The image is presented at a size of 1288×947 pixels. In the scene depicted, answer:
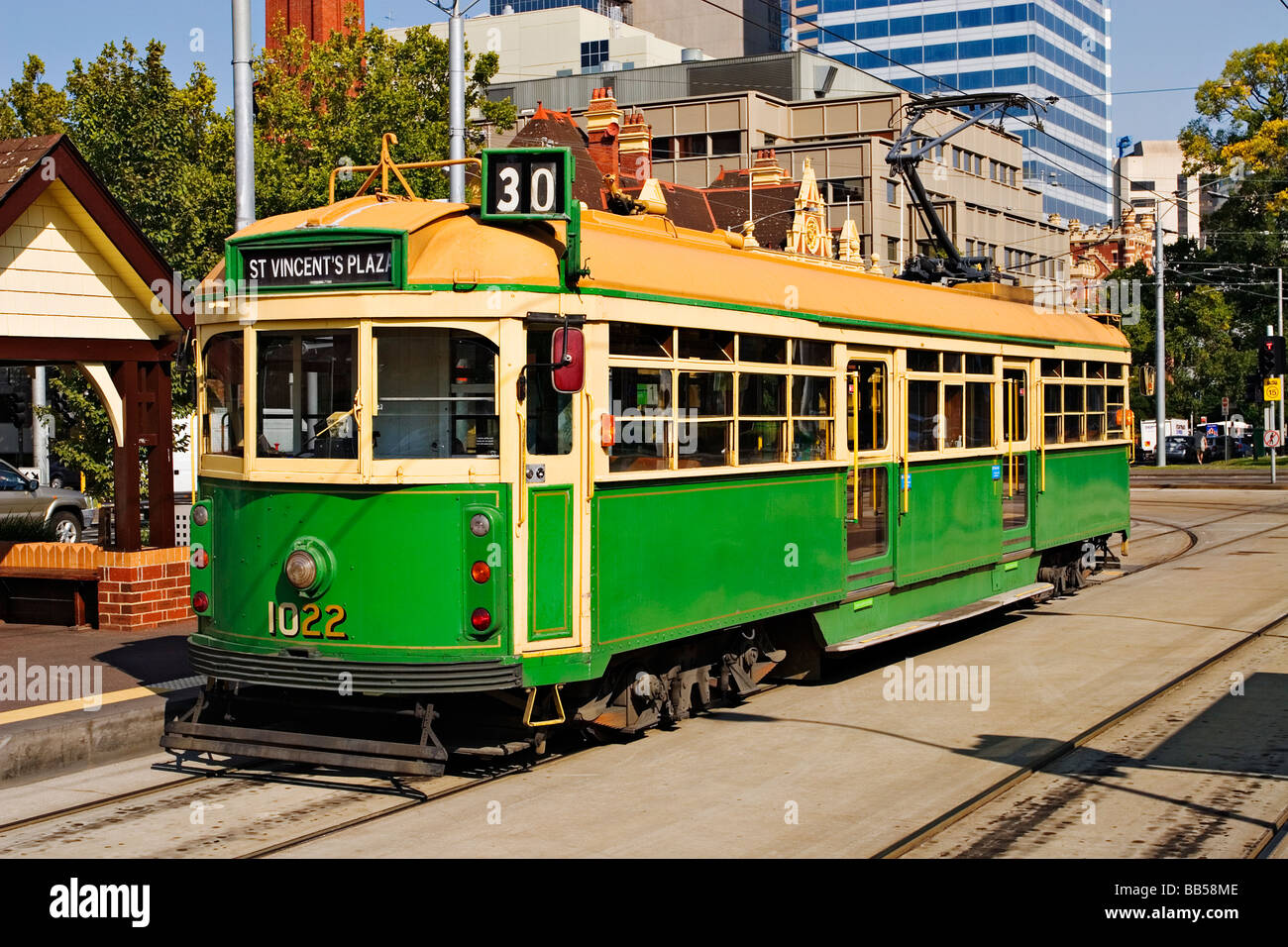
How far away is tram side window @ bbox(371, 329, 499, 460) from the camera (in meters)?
8.57

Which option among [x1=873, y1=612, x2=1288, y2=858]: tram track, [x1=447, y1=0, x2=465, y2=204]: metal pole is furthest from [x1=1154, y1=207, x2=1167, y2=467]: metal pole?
[x1=873, y1=612, x2=1288, y2=858]: tram track

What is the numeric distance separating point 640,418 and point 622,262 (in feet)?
3.22

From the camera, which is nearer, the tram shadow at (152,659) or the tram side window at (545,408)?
the tram side window at (545,408)

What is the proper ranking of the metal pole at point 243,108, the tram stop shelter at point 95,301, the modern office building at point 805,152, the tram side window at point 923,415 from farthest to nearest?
the modern office building at point 805,152, the tram stop shelter at point 95,301, the tram side window at point 923,415, the metal pole at point 243,108

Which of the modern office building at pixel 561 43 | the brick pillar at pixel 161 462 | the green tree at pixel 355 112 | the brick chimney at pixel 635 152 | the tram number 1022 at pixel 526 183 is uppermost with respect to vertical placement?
the modern office building at pixel 561 43

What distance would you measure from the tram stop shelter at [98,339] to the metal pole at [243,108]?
1.90 metres

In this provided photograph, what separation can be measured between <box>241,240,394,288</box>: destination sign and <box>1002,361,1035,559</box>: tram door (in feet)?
27.2

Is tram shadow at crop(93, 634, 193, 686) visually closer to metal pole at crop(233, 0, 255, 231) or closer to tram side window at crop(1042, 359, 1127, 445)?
metal pole at crop(233, 0, 255, 231)

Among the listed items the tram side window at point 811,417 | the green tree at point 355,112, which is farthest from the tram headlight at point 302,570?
the green tree at point 355,112

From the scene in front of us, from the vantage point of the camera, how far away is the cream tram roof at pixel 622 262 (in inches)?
342

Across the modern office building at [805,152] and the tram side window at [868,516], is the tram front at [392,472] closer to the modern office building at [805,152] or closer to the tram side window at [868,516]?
the tram side window at [868,516]

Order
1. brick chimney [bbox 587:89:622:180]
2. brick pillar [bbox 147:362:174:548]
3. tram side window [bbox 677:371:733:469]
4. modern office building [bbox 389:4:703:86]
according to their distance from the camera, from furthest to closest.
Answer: modern office building [bbox 389:4:703:86] → brick chimney [bbox 587:89:622:180] → brick pillar [bbox 147:362:174:548] → tram side window [bbox 677:371:733:469]

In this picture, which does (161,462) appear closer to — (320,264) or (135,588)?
(135,588)

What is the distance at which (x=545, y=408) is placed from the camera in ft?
29.0
